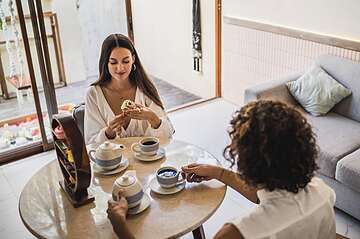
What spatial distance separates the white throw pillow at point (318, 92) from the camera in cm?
272

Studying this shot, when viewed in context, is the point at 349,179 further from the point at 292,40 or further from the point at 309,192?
the point at 292,40

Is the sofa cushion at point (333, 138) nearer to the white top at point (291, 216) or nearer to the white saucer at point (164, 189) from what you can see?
the white saucer at point (164, 189)

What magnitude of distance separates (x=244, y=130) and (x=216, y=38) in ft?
10.3

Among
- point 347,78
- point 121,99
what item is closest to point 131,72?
point 121,99

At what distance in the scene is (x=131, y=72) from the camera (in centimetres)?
224

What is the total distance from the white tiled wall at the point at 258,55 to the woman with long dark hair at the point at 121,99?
1.55m

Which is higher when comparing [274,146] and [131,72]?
[274,146]

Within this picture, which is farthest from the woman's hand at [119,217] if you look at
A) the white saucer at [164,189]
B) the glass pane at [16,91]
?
the glass pane at [16,91]

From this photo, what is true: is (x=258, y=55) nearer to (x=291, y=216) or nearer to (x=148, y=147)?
(x=148, y=147)

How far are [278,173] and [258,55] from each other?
8.98 ft

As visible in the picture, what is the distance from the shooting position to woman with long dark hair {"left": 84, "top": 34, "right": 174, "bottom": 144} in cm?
207

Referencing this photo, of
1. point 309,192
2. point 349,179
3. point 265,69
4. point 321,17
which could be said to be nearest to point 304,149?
point 309,192

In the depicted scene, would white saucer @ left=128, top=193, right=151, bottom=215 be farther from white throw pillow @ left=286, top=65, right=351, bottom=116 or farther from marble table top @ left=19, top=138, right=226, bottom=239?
white throw pillow @ left=286, top=65, right=351, bottom=116

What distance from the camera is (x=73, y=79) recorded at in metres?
4.31
